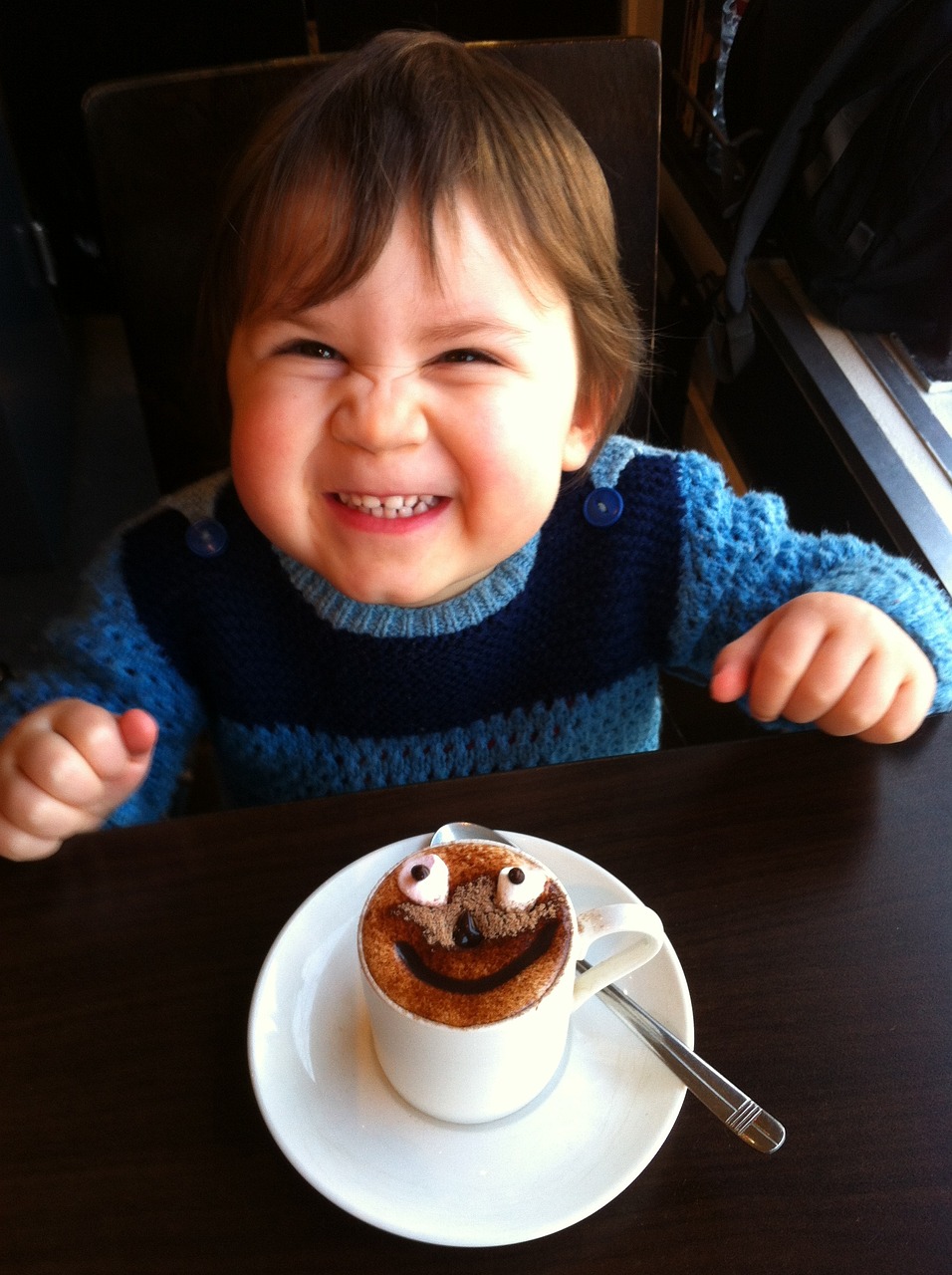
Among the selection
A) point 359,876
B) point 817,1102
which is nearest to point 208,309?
point 359,876

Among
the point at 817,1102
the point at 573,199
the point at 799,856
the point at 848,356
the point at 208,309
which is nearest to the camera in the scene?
the point at 817,1102

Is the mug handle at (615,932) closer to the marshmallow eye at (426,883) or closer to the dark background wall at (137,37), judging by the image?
the marshmallow eye at (426,883)

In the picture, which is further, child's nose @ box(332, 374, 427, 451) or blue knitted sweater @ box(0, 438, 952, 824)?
blue knitted sweater @ box(0, 438, 952, 824)

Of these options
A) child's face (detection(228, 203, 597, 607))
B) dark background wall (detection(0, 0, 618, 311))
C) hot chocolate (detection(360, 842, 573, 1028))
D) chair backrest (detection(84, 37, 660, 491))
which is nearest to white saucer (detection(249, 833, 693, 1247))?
hot chocolate (detection(360, 842, 573, 1028))

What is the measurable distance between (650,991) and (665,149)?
6.03ft

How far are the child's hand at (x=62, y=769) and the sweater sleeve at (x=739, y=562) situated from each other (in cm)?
50

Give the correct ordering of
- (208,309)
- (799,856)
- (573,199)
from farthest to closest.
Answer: (208,309) → (573,199) → (799,856)

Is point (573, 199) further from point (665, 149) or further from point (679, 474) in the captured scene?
point (665, 149)

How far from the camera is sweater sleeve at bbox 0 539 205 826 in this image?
89cm

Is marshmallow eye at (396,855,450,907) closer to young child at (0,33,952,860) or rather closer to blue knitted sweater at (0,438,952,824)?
young child at (0,33,952,860)

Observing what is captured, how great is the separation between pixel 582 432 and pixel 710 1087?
57 centimetres

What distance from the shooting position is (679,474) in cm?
98

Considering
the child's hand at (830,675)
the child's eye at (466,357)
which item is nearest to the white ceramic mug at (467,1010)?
the child's hand at (830,675)

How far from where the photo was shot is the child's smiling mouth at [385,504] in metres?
0.79
